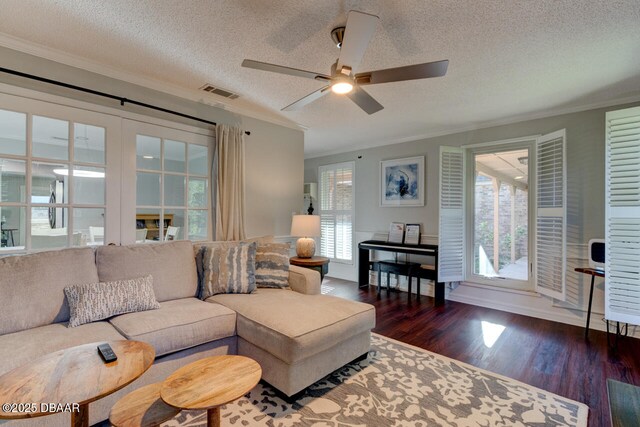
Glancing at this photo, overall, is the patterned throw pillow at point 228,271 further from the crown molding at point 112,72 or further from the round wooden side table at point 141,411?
the crown molding at point 112,72

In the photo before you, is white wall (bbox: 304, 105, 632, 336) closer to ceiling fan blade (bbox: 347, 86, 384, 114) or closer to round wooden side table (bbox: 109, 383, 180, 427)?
ceiling fan blade (bbox: 347, 86, 384, 114)

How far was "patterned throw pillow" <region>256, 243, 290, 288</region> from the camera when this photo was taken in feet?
9.46

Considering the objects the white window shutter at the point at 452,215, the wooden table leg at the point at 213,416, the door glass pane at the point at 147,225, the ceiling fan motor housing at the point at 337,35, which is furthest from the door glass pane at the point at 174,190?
the white window shutter at the point at 452,215

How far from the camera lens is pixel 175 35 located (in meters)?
2.18

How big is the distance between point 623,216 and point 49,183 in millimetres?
5044

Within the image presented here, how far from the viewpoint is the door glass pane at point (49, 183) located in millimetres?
2383

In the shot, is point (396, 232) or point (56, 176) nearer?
point (56, 176)

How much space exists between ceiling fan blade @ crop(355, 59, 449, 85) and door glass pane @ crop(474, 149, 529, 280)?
3.01m

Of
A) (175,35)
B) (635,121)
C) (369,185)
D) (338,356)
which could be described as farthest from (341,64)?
(369,185)

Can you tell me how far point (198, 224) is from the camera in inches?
133

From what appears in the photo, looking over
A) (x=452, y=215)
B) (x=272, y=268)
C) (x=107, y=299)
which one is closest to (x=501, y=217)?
(x=452, y=215)

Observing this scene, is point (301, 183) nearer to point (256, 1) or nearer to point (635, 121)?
point (256, 1)

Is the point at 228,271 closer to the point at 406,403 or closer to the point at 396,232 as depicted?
the point at 406,403

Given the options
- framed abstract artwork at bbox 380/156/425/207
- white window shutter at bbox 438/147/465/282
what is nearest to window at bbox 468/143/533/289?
white window shutter at bbox 438/147/465/282
